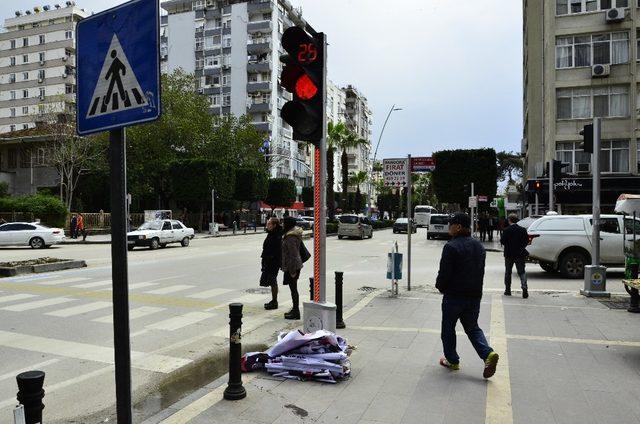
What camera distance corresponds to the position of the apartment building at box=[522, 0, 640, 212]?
30078mm

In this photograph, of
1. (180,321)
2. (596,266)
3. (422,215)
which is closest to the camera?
(180,321)

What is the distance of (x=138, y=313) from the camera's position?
9.34 metres

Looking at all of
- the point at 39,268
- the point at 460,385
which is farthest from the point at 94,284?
the point at 460,385

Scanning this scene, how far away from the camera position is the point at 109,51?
10.1 ft

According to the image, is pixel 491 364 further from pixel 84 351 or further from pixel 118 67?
pixel 84 351

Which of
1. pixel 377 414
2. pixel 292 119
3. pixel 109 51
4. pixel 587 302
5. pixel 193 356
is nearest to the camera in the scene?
pixel 109 51

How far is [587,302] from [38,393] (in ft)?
33.7

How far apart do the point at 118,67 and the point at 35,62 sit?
294 ft

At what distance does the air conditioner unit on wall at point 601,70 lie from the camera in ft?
99.1

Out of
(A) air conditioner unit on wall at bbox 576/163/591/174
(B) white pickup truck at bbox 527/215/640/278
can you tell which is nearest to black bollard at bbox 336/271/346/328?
(B) white pickup truck at bbox 527/215/640/278

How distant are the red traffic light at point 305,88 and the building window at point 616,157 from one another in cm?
2930

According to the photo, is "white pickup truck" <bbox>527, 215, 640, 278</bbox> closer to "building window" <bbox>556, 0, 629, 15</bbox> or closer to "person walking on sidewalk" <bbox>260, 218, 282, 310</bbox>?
"person walking on sidewalk" <bbox>260, 218, 282, 310</bbox>

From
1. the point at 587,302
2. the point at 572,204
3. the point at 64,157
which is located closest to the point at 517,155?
the point at 572,204

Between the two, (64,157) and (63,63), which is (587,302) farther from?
(63,63)
